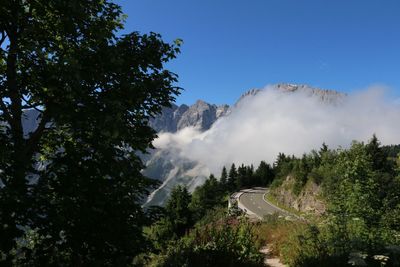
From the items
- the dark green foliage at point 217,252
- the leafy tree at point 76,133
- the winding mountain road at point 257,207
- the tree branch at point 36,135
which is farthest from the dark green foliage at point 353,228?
the winding mountain road at point 257,207

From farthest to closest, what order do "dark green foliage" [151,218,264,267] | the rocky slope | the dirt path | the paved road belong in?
1. the rocky slope
2. the paved road
3. the dirt path
4. "dark green foliage" [151,218,264,267]

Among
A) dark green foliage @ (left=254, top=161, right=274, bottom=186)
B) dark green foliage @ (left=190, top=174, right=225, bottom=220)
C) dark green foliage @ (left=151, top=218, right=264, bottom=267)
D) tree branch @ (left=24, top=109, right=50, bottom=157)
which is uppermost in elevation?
dark green foliage @ (left=254, top=161, right=274, bottom=186)

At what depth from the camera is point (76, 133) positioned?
23.0ft

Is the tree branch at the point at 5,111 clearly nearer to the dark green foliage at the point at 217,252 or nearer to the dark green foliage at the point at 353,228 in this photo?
the dark green foliage at the point at 217,252

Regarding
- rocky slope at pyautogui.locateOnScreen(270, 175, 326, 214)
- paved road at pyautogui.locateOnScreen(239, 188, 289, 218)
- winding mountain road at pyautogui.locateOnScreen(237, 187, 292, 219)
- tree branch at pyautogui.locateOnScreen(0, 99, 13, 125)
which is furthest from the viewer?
rocky slope at pyautogui.locateOnScreen(270, 175, 326, 214)

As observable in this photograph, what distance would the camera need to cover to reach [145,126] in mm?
8422

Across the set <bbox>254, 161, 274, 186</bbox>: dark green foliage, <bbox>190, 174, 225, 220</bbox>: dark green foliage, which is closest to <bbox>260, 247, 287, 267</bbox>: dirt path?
<bbox>190, 174, 225, 220</bbox>: dark green foliage

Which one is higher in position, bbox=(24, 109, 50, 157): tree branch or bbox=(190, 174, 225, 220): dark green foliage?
bbox=(24, 109, 50, 157): tree branch

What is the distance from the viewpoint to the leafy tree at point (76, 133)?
20.7 feet

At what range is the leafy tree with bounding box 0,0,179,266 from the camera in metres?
6.31

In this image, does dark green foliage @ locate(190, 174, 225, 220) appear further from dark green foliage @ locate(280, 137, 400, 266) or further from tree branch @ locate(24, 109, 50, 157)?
tree branch @ locate(24, 109, 50, 157)

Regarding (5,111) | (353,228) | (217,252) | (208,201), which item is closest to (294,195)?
(208,201)

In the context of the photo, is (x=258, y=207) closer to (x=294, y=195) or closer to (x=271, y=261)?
(x=294, y=195)

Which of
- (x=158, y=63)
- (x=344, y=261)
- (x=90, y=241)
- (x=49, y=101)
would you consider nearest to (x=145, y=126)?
(x=158, y=63)
